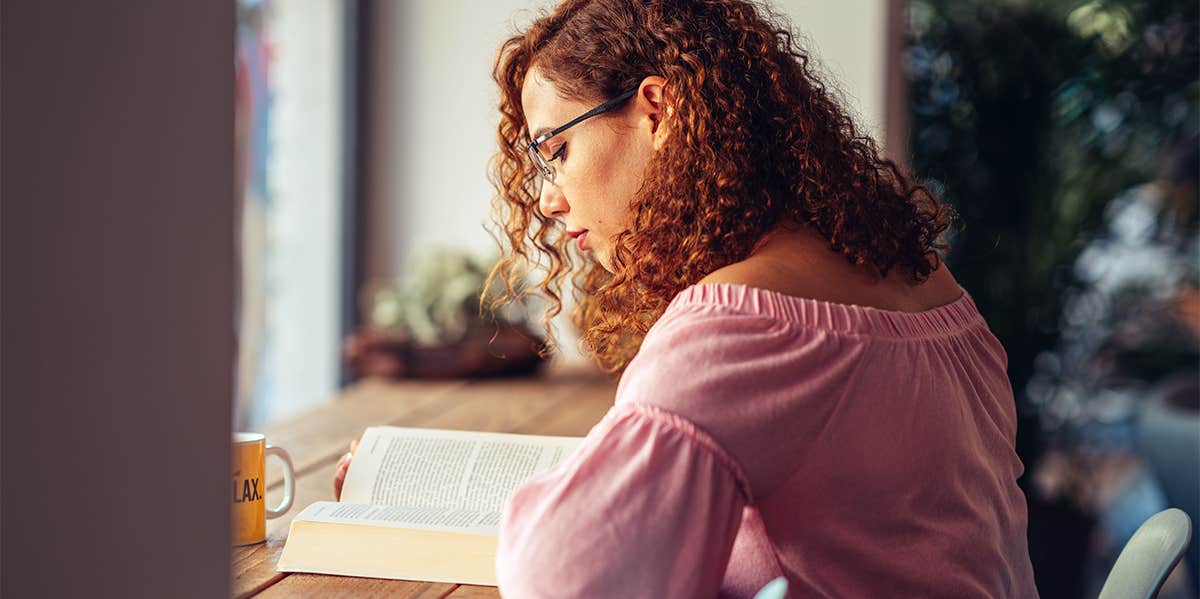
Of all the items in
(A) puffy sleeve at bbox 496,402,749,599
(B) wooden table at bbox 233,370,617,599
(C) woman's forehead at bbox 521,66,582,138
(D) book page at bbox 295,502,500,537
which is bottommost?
(B) wooden table at bbox 233,370,617,599

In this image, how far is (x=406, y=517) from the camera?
51.1 inches

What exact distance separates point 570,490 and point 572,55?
0.56 m

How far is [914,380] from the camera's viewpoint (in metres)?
1.08

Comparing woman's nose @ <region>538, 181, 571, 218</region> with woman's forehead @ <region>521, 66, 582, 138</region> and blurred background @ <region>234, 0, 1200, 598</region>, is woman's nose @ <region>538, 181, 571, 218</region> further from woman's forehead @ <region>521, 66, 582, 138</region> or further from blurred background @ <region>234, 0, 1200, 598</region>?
blurred background @ <region>234, 0, 1200, 598</region>

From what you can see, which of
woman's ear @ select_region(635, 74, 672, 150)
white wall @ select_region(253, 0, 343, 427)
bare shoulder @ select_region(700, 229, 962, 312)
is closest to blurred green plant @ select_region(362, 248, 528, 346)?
white wall @ select_region(253, 0, 343, 427)

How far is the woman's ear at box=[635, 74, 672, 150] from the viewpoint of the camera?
4.19 ft

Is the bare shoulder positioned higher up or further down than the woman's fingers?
higher up

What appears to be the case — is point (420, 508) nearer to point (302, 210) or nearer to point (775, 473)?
point (775, 473)

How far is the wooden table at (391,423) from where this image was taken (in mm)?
1249

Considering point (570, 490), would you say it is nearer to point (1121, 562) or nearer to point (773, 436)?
point (773, 436)

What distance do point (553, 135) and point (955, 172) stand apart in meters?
2.78

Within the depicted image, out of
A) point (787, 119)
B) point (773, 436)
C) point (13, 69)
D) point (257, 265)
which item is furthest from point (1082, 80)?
point (13, 69)

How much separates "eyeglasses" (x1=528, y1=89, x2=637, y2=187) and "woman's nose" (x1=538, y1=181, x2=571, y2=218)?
11mm

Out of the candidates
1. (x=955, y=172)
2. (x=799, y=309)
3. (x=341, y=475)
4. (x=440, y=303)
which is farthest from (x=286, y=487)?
(x=955, y=172)
